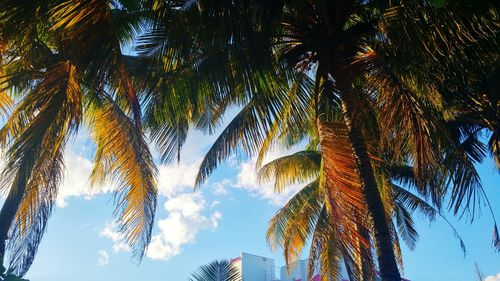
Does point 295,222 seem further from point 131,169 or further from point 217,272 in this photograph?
point 217,272

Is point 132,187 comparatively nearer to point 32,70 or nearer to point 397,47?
point 32,70

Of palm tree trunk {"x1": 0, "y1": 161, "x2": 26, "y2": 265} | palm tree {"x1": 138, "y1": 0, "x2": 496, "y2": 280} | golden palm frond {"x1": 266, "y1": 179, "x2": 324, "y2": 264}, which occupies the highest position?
golden palm frond {"x1": 266, "y1": 179, "x2": 324, "y2": 264}

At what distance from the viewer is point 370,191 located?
805 cm

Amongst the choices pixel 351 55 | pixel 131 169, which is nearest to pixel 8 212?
pixel 131 169

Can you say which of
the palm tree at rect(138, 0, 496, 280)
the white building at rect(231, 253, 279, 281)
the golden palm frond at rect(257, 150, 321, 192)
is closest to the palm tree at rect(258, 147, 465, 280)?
the golden palm frond at rect(257, 150, 321, 192)

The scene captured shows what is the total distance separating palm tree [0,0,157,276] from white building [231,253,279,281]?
1822cm

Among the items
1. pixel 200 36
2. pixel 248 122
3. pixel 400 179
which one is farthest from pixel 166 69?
pixel 400 179

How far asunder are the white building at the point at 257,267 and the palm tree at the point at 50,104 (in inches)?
717

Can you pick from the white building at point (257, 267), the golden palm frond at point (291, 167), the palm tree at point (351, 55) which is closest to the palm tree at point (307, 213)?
the golden palm frond at point (291, 167)

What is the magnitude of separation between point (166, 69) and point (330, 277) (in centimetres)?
998

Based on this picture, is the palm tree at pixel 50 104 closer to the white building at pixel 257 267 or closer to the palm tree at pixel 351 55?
the palm tree at pixel 351 55

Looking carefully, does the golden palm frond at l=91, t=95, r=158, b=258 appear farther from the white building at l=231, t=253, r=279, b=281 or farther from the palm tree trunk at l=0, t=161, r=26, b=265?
the white building at l=231, t=253, r=279, b=281

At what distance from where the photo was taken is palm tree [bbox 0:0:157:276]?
5891 millimetres

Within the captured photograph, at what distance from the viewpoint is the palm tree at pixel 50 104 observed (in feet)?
19.3
